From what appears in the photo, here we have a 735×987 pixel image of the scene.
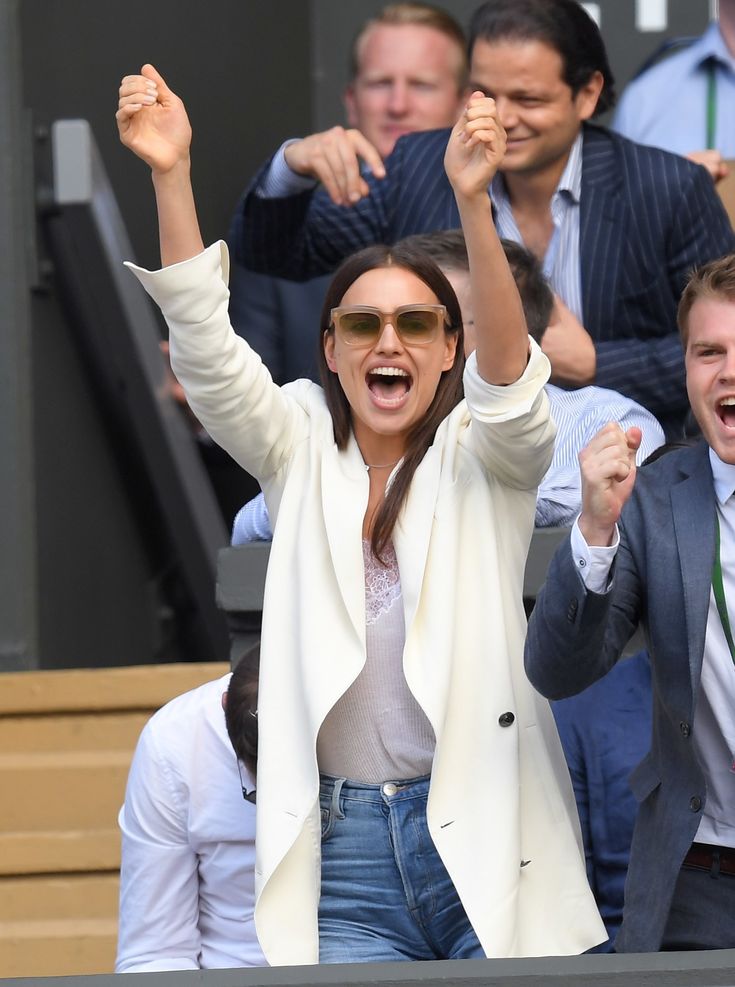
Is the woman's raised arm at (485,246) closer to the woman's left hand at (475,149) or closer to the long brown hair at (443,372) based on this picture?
the woman's left hand at (475,149)

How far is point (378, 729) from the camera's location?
2.40 meters

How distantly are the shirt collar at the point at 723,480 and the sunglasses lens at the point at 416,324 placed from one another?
46 centimetres

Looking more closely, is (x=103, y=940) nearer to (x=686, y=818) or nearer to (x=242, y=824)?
(x=242, y=824)

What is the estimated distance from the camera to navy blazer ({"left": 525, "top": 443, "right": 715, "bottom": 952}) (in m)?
2.16

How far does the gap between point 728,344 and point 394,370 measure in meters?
0.49

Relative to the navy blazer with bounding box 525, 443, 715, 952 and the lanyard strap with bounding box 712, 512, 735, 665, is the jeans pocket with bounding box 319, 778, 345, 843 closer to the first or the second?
the navy blazer with bounding box 525, 443, 715, 952

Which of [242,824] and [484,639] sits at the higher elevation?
[484,639]

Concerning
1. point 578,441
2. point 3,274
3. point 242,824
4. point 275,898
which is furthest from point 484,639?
point 3,274

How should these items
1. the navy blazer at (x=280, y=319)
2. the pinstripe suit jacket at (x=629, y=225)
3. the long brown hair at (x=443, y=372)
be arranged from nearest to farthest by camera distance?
the long brown hair at (x=443, y=372) → the pinstripe suit jacket at (x=629, y=225) → the navy blazer at (x=280, y=319)

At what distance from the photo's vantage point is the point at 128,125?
97.2 inches

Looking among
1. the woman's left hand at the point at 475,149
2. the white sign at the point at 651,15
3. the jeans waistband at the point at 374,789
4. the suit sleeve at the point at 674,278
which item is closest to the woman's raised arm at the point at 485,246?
the woman's left hand at the point at 475,149

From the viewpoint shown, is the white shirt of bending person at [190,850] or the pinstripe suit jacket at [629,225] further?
the pinstripe suit jacket at [629,225]

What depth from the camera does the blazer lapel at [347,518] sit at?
242cm

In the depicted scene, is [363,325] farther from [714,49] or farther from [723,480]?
[714,49]
